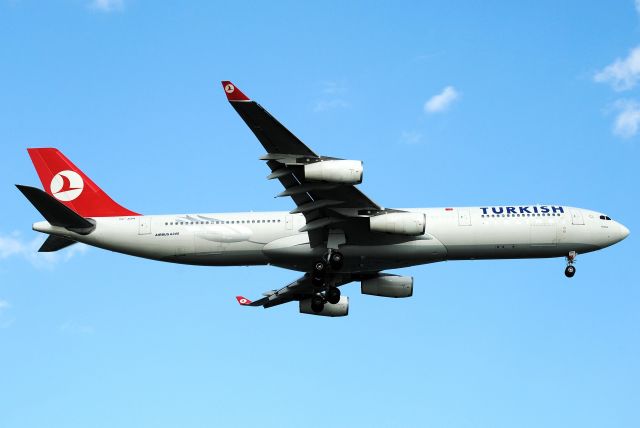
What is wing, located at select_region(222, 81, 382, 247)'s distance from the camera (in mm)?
41938

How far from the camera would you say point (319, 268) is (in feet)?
169

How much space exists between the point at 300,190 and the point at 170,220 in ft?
33.0

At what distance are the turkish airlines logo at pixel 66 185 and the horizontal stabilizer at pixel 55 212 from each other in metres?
3.41

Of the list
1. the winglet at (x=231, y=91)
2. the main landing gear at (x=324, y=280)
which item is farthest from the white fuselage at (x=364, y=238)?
the winglet at (x=231, y=91)

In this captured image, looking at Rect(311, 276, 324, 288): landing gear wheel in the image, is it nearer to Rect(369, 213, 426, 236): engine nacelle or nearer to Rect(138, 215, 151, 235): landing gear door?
Rect(369, 213, 426, 236): engine nacelle

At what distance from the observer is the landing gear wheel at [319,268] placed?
51509 mm

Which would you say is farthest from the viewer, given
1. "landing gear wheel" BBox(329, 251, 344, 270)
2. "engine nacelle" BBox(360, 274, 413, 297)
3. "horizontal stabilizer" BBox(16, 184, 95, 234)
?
"engine nacelle" BBox(360, 274, 413, 297)

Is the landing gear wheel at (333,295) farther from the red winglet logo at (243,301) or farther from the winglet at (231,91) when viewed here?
the winglet at (231,91)

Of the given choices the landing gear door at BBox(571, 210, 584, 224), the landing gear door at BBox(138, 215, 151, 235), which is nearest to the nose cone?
the landing gear door at BBox(571, 210, 584, 224)

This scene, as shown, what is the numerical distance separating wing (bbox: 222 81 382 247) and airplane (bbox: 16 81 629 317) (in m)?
0.08

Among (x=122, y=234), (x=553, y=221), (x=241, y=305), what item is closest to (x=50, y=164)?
(x=122, y=234)

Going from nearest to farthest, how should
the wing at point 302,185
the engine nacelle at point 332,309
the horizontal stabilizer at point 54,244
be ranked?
1. the wing at point 302,185
2. the horizontal stabilizer at point 54,244
3. the engine nacelle at point 332,309

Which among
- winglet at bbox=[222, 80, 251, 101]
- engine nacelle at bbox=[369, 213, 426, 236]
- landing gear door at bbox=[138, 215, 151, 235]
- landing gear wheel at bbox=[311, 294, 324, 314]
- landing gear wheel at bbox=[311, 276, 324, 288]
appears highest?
winglet at bbox=[222, 80, 251, 101]

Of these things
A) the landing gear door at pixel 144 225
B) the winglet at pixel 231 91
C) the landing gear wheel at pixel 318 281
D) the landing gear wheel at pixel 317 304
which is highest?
the winglet at pixel 231 91
